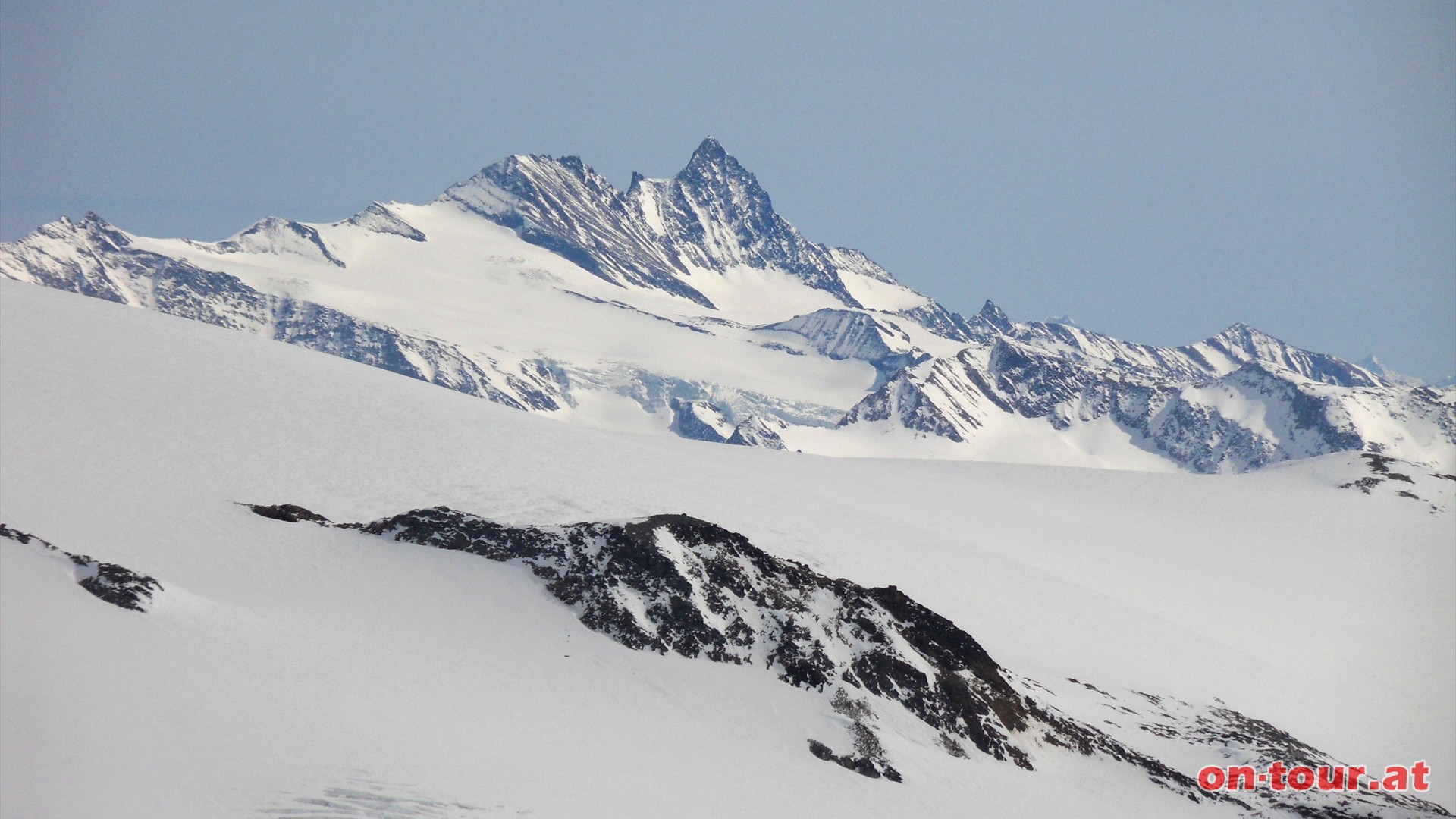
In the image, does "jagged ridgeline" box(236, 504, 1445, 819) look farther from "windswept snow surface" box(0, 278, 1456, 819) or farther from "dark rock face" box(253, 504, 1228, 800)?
"windswept snow surface" box(0, 278, 1456, 819)

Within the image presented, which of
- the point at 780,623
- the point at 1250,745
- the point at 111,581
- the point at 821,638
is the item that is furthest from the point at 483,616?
the point at 1250,745

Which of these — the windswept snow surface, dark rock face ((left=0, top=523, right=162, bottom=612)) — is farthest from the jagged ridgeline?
dark rock face ((left=0, top=523, right=162, bottom=612))

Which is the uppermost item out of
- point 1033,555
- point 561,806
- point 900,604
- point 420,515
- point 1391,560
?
point 1391,560

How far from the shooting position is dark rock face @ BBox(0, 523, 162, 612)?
3359 cm

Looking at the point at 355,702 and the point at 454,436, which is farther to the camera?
the point at 454,436

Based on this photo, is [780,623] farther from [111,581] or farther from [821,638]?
[111,581]

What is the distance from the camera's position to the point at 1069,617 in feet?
214

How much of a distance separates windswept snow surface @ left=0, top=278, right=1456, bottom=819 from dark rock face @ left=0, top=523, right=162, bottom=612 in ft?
2.46

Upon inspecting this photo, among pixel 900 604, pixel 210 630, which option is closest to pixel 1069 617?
pixel 900 604

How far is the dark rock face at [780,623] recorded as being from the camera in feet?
131

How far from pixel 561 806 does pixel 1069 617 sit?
4518 centimetres

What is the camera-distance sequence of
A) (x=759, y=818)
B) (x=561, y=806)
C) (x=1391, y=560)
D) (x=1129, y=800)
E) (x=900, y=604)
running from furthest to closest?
1. (x=1391, y=560)
2. (x=900, y=604)
3. (x=1129, y=800)
4. (x=759, y=818)
5. (x=561, y=806)

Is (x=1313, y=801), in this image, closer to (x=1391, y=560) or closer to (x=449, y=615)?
(x=449, y=615)

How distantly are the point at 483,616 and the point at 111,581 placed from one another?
13020mm
